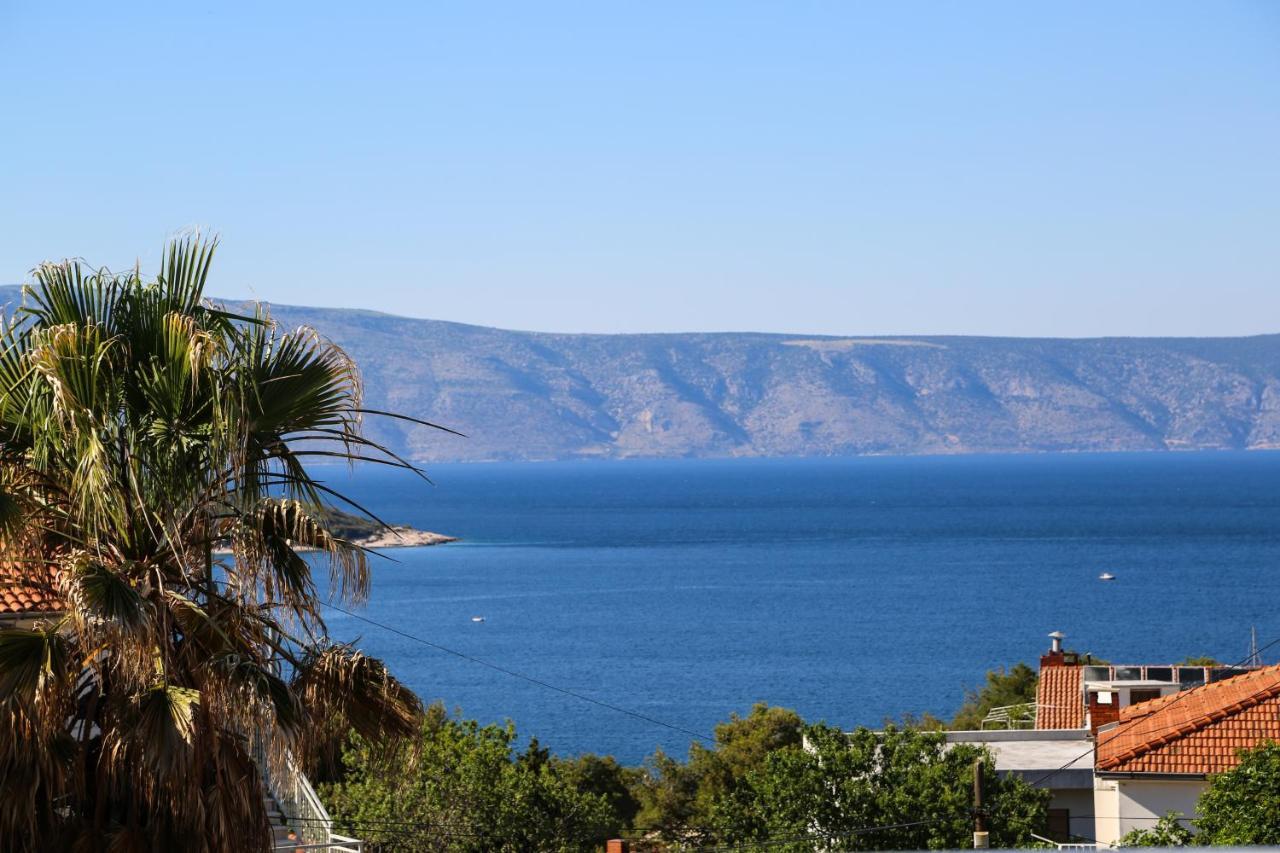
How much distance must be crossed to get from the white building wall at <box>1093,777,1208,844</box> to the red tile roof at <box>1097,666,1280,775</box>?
0.17 m

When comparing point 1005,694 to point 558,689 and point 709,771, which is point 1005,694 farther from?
point 558,689

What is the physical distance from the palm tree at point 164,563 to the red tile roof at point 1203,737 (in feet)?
44.9

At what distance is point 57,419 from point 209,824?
1892 millimetres

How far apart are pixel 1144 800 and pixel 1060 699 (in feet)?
43.4

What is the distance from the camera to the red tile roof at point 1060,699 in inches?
1239

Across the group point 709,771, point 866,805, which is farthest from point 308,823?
point 709,771

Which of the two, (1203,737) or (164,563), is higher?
(164,563)

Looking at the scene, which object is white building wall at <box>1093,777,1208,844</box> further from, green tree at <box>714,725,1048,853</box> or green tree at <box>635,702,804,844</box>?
green tree at <box>635,702,804,844</box>

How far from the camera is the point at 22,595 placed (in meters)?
9.14

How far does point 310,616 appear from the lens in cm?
773

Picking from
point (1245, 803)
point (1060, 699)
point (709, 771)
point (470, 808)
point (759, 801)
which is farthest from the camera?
point (709, 771)

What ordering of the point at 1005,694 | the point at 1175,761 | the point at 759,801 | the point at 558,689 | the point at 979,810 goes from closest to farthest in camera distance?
the point at 979,810
the point at 1175,761
the point at 759,801
the point at 1005,694
the point at 558,689

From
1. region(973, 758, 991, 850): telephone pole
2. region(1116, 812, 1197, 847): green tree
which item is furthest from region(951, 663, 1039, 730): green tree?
region(1116, 812, 1197, 847): green tree

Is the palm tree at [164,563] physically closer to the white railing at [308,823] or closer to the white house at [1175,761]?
the white railing at [308,823]
